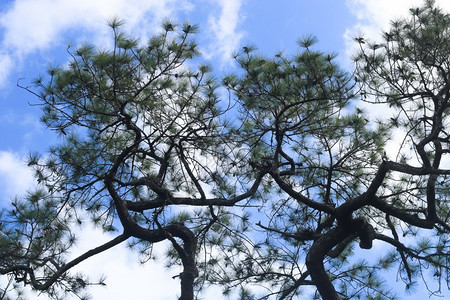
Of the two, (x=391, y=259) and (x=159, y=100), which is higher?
(x=159, y=100)

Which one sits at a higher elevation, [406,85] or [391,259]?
[406,85]

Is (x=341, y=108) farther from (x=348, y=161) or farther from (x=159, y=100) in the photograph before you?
(x=159, y=100)

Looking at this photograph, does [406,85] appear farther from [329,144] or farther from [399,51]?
[329,144]

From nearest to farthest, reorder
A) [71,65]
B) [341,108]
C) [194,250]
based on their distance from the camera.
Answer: [71,65] → [341,108] → [194,250]

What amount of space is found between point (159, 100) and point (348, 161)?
4.61ft

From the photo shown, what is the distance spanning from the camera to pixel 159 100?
3.46 m

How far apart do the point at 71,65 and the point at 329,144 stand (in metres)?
1.79

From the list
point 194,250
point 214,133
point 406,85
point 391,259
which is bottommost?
point 391,259

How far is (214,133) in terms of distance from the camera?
3604mm

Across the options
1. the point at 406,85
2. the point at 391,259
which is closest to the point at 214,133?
the point at 406,85

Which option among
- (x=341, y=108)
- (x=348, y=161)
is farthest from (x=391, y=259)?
(x=341, y=108)

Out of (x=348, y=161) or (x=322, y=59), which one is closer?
(x=322, y=59)

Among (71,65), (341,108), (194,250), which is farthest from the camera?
(194,250)

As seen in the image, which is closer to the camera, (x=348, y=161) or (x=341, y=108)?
(x=341, y=108)
